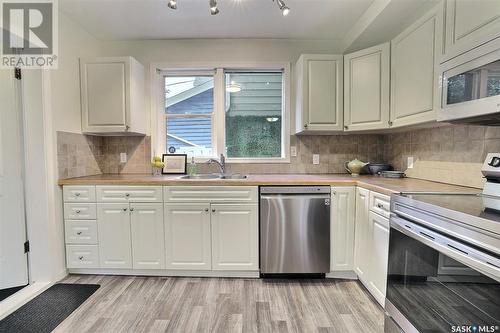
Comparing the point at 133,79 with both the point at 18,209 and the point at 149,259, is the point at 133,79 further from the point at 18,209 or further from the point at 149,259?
the point at 149,259

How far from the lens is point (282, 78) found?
296 centimetres

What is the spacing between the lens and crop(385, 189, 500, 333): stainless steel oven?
3.09 feet

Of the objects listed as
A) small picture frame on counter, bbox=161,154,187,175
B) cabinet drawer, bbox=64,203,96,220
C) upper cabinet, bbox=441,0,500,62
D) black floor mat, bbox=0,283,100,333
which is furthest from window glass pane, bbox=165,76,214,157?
upper cabinet, bbox=441,0,500,62

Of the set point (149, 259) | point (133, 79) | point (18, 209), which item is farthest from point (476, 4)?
point (18, 209)

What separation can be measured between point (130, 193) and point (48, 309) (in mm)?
1008

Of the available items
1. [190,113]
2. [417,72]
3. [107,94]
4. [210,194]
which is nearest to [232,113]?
[190,113]

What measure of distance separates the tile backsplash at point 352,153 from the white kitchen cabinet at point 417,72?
13.0 inches

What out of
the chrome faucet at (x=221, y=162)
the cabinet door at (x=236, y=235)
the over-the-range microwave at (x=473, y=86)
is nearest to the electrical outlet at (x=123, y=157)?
the chrome faucet at (x=221, y=162)

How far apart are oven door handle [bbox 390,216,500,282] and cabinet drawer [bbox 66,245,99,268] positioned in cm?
253

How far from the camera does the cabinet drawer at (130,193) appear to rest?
7.43 ft

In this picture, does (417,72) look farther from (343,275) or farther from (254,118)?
(343,275)

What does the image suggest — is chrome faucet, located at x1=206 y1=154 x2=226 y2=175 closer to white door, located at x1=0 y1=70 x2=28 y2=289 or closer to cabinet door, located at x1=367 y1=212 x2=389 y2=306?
cabinet door, located at x1=367 y1=212 x2=389 y2=306

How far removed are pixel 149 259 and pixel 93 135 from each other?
5.18ft

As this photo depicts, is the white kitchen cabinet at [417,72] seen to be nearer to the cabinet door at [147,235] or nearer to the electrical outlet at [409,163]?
the electrical outlet at [409,163]
